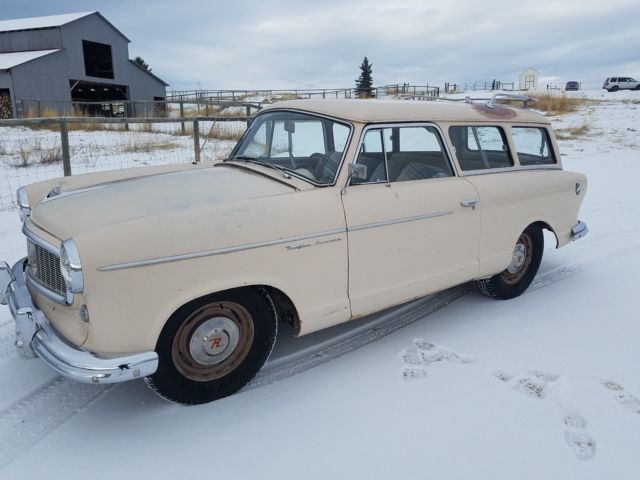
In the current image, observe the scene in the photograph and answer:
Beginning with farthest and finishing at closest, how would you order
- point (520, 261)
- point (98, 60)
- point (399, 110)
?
point (98, 60)
point (520, 261)
point (399, 110)

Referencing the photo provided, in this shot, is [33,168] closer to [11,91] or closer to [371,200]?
[371,200]

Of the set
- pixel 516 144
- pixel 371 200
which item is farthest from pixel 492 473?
pixel 516 144

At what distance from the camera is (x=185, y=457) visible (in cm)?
239

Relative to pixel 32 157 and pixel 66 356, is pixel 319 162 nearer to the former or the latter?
pixel 66 356

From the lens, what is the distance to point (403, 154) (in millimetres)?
3787

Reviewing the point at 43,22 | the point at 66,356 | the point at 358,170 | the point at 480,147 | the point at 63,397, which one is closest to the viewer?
the point at 66,356

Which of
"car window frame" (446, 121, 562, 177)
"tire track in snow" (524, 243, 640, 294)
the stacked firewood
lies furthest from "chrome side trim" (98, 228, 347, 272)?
the stacked firewood

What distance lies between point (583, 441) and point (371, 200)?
1.77 meters

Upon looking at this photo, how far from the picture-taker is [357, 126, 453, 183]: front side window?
3328 millimetres

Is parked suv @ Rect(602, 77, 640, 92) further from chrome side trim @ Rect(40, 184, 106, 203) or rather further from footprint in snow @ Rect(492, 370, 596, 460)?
chrome side trim @ Rect(40, 184, 106, 203)

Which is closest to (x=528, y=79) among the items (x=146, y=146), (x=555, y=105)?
(x=555, y=105)

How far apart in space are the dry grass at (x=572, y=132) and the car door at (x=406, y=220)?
1312 centimetres

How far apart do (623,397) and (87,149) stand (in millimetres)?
11344

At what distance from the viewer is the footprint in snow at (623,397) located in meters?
2.77
